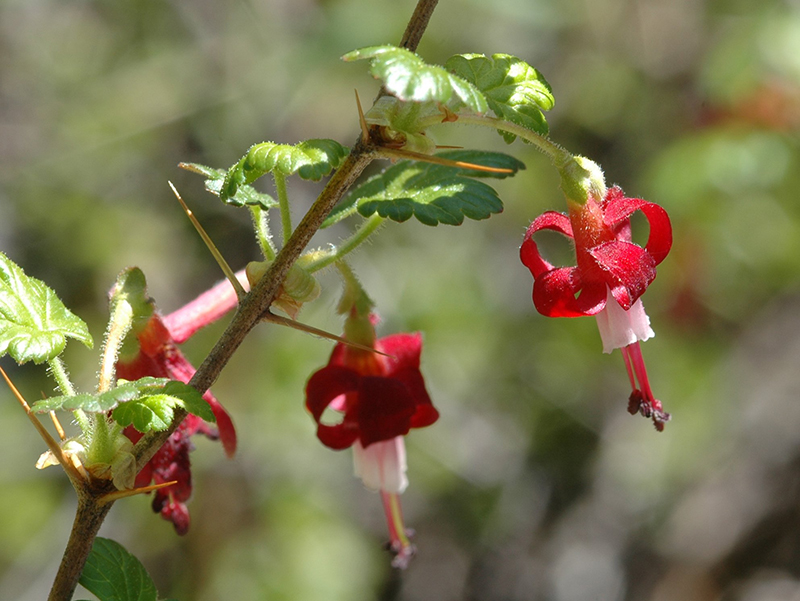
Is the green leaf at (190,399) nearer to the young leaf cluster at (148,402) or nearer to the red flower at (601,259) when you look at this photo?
the young leaf cluster at (148,402)

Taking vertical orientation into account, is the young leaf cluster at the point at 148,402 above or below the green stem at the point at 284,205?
below

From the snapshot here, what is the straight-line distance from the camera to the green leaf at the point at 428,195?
118cm

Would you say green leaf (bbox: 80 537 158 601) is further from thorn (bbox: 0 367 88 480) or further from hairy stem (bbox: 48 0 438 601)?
thorn (bbox: 0 367 88 480)

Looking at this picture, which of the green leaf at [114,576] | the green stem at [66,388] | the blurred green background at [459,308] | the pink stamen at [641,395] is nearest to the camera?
the green stem at [66,388]

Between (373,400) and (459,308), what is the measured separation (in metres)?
2.70

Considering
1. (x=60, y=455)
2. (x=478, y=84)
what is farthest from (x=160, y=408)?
(x=478, y=84)

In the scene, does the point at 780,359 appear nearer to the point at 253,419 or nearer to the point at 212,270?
the point at 253,419

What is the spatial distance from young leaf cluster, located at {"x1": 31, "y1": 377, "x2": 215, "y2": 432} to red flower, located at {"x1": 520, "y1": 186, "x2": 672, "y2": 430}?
0.49 m

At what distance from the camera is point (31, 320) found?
1.08 meters

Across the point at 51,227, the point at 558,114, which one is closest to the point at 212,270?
the point at 51,227

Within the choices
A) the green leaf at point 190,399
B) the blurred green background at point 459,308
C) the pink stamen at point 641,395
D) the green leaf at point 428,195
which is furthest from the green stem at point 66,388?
the blurred green background at point 459,308

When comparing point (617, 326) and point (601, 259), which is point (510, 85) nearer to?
point (601, 259)

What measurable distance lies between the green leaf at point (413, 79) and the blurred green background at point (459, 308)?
A: 296 cm

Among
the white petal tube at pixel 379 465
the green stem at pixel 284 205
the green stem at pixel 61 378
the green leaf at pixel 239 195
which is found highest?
the green stem at pixel 284 205
